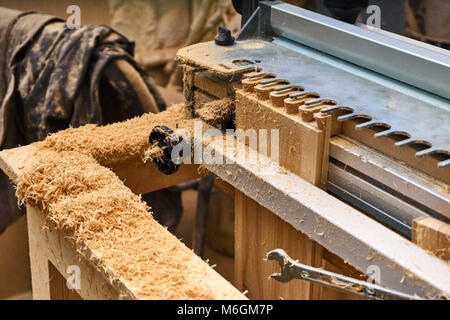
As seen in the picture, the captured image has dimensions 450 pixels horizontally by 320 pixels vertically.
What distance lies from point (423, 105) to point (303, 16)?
19.0 inches

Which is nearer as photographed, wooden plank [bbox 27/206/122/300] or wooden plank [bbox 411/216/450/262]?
wooden plank [bbox 411/216/450/262]

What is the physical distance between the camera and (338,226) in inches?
48.4

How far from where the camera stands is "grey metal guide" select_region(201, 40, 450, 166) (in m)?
1.26

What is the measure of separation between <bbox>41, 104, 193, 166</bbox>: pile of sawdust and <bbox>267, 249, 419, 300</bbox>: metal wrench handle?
1.90 feet

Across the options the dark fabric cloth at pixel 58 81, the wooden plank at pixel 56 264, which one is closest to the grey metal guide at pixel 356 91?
the wooden plank at pixel 56 264

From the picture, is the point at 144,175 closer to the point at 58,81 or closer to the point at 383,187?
the point at 383,187

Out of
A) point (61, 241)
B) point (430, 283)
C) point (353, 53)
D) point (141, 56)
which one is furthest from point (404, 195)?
point (141, 56)

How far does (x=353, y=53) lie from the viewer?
1.57 meters

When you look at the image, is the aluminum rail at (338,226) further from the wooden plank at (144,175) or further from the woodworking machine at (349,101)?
the wooden plank at (144,175)

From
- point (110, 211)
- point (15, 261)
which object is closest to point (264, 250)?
point (110, 211)

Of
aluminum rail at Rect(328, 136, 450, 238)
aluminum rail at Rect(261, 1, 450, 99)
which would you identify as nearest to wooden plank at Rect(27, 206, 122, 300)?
aluminum rail at Rect(328, 136, 450, 238)

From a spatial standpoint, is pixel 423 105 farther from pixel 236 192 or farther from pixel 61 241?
pixel 61 241

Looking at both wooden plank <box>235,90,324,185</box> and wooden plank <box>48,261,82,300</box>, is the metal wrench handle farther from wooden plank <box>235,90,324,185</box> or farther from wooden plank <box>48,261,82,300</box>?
wooden plank <box>48,261,82,300</box>

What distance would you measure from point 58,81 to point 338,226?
2.00 m
